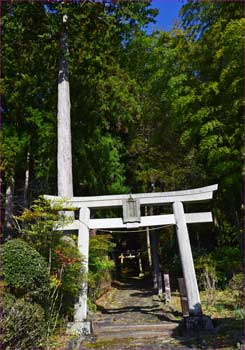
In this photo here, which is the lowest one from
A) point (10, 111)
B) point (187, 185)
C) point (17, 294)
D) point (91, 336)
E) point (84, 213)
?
point (91, 336)

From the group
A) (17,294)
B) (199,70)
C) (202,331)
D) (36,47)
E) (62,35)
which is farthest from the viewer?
(199,70)

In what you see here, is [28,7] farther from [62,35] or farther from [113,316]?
[113,316]

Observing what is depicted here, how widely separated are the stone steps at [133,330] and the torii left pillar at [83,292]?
28 cm

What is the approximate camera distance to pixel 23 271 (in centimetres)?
449

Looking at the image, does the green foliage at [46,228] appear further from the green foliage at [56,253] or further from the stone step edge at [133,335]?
the stone step edge at [133,335]

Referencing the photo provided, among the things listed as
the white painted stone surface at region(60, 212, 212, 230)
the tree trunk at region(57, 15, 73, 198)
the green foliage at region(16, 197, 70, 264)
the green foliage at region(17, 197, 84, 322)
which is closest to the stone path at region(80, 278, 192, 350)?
the green foliage at region(17, 197, 84, 322)

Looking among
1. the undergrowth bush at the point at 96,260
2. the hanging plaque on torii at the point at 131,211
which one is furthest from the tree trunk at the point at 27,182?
the hanging plaque on torii at the point at 131,211

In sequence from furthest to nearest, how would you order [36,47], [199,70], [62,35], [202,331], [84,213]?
1. [199,70]
2. [36,47]
3. [62,35]
4. [84,213]
5. [202,331]

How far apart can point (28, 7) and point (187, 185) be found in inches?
280

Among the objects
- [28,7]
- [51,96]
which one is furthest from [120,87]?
[28,7]

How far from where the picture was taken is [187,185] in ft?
35.2

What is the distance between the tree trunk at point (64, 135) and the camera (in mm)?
7007

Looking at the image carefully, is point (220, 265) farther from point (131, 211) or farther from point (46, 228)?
point (46, 228)

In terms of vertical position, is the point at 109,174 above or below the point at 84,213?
above
